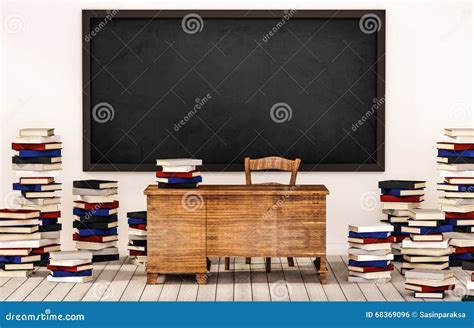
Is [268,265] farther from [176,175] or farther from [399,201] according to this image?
[399,201]

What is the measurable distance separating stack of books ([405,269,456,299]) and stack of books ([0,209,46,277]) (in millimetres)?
2947

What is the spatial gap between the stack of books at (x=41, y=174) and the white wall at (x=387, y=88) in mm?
556

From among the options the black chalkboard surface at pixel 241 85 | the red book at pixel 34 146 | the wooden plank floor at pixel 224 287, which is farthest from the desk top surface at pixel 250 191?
the black chalkboard surface at pixel 241 85

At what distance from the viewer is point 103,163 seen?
8852 mm

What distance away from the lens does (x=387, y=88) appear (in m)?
8.81

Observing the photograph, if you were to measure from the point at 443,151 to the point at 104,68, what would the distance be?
3.03 metres

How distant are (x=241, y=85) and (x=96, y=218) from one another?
5.65ft

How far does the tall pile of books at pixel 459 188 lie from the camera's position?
26.8ft

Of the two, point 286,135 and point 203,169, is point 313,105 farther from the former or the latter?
point 203,169

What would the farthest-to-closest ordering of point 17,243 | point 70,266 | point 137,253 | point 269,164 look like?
1. point 137,253
2. point 269,164
3. point 17,243
4. point 70,266

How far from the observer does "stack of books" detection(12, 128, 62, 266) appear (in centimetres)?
819

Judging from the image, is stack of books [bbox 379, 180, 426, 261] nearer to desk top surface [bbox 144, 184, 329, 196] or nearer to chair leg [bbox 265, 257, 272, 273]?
desk top surface [bbox 144, 184, 329, 196]

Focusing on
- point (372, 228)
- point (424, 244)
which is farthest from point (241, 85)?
point (424, 244)

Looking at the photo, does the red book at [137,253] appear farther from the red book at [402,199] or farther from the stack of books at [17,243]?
the red book at [402,199]
